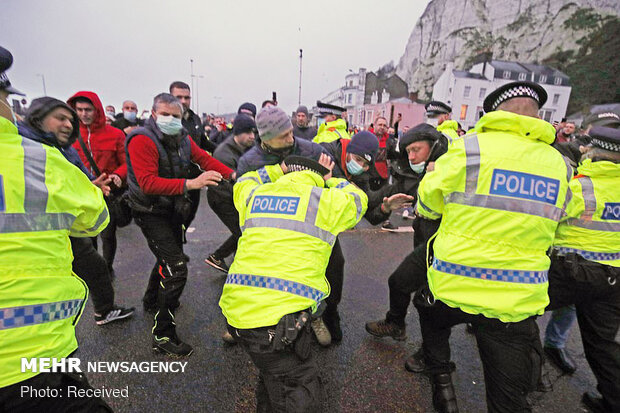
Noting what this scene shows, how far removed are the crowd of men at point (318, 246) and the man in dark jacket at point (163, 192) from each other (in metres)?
0.01

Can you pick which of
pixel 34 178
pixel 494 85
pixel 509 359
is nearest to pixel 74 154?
pixel 34 178

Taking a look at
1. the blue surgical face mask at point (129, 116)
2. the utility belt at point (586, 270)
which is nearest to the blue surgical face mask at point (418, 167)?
the utility belt at point (586, 270)

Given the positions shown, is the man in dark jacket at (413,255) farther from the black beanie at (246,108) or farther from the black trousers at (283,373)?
the black beanie at (246,108)

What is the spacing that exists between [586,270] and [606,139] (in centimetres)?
85

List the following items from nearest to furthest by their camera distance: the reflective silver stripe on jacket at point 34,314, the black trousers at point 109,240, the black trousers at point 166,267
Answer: the reflective silver stripe on jacket at point 34,314 → the black trousers at point 166,267 → the black trousers at point 109,240

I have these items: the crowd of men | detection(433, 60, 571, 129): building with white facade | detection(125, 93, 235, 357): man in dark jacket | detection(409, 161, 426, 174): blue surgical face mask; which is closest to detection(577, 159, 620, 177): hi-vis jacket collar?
the crowd of men

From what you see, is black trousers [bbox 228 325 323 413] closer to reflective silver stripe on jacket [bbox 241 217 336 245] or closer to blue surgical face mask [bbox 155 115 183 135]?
reflective silver stripe on jacket [bbox 241 217 336 245]

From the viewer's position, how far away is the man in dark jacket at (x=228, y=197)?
350cm

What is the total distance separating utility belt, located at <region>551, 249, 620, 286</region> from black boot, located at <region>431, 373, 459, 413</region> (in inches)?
43.1

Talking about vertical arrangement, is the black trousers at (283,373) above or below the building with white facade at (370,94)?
below

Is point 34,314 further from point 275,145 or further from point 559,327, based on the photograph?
point 559,327

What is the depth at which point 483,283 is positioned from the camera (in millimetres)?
1592

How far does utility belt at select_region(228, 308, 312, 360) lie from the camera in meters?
1.49

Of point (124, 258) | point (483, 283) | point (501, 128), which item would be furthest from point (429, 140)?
point (124, 258)
